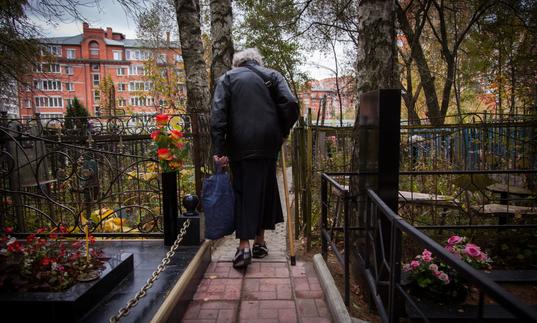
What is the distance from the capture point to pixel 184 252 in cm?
353

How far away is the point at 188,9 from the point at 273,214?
504 centimetres

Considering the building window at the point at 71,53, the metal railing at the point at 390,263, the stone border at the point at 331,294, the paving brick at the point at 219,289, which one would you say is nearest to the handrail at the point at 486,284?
the metal railing at the point at 390,263

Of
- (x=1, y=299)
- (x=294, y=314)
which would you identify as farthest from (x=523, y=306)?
(x=1, y=299)

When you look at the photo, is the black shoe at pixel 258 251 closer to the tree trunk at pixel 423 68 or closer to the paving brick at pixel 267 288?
the paving brick at pixel 267 288

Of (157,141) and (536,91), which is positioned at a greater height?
(536,91)

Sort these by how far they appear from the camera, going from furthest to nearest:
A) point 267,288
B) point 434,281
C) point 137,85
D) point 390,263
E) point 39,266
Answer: point 137,85 < point 434,281 < point 267,288 < point 39,266 < point 390,263

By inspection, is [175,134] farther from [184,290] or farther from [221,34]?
[221,34]

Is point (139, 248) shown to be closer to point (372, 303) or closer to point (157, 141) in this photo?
point (157, 141)

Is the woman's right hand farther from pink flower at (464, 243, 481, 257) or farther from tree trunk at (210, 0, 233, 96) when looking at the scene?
tree trunk at (210, 0, 233, 96)

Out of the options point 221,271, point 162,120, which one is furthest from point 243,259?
point 162,120

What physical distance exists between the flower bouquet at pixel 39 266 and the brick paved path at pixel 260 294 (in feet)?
2.89

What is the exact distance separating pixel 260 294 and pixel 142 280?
990 millimetres

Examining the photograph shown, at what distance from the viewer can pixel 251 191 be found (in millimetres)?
3611

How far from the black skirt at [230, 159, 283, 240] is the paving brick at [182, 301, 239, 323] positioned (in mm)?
754
